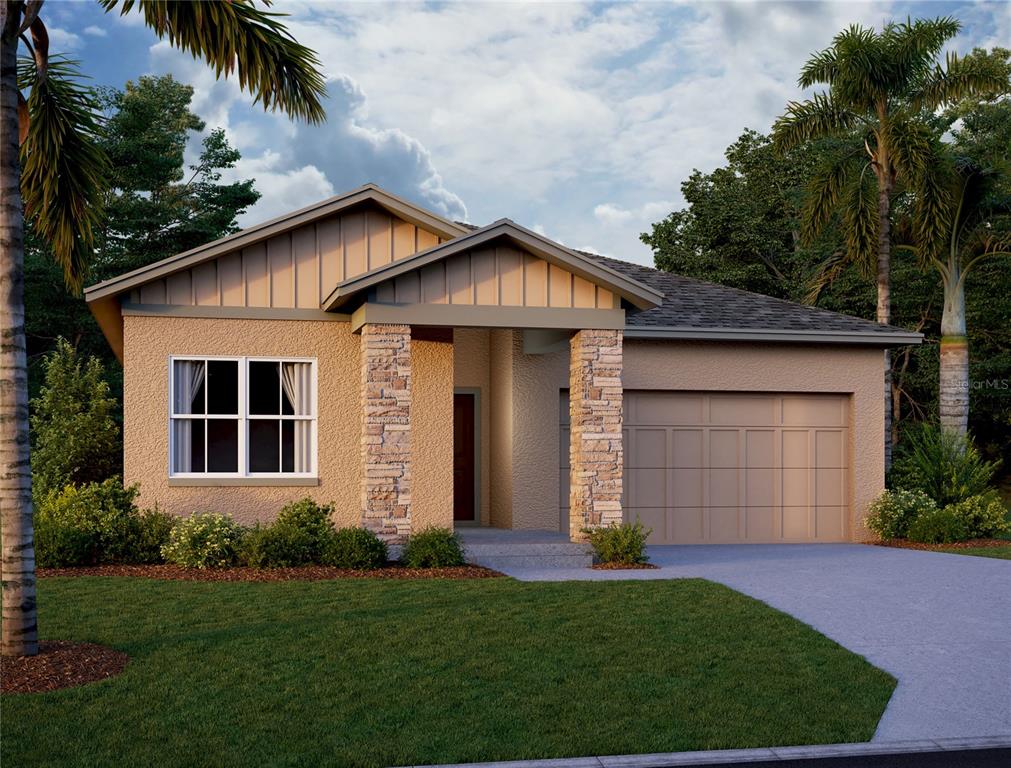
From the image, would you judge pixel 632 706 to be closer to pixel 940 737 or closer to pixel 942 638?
pixel 940 737

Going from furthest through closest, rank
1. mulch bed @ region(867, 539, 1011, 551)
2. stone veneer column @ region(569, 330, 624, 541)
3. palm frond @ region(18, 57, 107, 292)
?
mulch bed @ region(867, 539, 1011, 551) < stone veneer column @ region(569, 330, 624, 541) < palm frond @ region(18, 57, 107, 292)

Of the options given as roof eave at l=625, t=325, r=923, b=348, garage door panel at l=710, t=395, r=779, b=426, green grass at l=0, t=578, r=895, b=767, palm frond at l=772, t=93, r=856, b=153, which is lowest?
Result: green grass at l=0, t=578, r=895, b=767

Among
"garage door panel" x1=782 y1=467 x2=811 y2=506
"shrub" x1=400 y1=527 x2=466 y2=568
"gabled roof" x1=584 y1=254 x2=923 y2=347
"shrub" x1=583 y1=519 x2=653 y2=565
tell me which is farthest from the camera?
"garage door panel" x1=782 y1=467 x2=811 y2=506

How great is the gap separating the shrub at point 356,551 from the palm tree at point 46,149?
4.52m

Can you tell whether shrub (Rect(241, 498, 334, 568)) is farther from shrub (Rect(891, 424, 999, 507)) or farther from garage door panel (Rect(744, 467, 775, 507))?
shrub (Rect(891, 424, 999, 507))

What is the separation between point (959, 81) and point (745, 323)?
803 cm

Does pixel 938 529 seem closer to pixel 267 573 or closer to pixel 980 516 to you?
pixel 980 516

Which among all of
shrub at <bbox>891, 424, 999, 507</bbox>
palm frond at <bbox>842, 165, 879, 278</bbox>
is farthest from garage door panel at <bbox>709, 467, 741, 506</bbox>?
palm frond at <bbox>842, 165, 879, 278</bbox>

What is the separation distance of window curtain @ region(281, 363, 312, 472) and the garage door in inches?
171

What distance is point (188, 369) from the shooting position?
15.3 meters

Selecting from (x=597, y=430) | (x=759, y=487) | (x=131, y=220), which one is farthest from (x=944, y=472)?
(x=131, y=220)

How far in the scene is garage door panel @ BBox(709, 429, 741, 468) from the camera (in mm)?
18344

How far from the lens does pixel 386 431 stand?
14.1m

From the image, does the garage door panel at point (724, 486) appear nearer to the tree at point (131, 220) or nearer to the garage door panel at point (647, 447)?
the garage door panel at point (647, 447)
